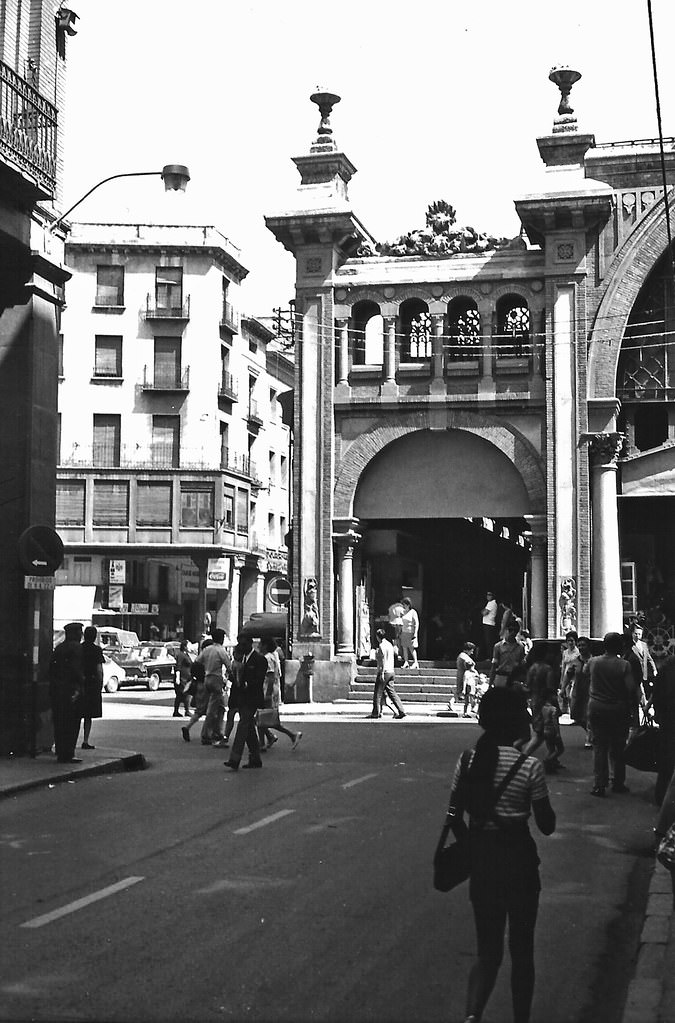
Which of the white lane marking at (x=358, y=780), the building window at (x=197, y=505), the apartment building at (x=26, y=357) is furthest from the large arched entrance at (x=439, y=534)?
the building window at (x=197, y=505)

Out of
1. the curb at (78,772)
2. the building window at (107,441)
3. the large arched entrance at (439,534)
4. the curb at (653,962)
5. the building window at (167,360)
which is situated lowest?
the curb at (653,962)

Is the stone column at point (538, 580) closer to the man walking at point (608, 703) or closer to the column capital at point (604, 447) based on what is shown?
the column capital at point (604, 447)

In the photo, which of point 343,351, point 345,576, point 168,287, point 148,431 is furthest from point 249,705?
point 168,287

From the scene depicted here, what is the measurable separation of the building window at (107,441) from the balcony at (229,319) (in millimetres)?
6036

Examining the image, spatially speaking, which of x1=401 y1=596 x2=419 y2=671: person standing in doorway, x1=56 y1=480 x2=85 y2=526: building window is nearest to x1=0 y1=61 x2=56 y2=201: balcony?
x1=401 y1=596 x2=419 y2=671: person standing in doorway

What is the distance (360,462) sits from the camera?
34188 millimetres

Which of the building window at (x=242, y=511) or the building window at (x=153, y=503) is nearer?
the building window at (x=153, y=503)

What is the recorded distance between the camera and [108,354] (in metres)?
59.5

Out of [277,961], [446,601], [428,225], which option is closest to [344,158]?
[428,225]

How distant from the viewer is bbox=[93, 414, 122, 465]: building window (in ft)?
193

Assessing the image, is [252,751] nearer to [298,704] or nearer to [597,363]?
[298,704]

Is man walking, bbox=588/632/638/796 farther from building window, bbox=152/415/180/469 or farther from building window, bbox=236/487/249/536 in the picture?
building window, bbox=236/487/249/536

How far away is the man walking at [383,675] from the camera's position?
26.6 meters

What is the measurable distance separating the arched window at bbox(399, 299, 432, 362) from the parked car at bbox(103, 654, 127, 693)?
13.2m
